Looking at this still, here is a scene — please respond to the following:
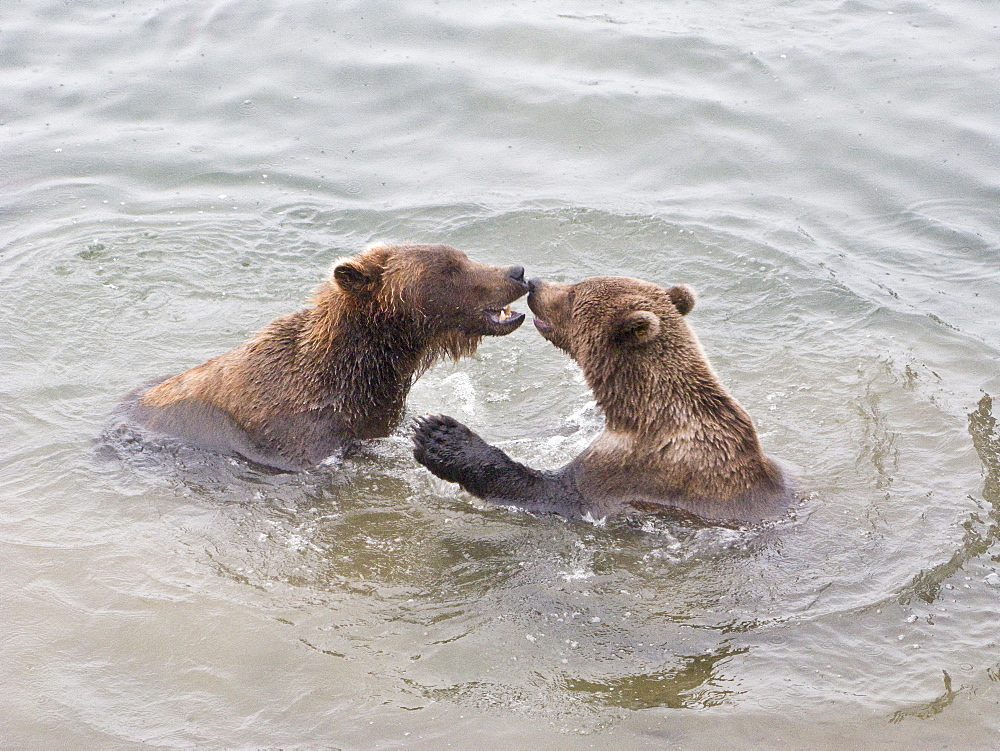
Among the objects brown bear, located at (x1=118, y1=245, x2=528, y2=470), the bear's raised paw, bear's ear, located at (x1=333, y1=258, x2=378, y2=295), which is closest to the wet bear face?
brown bear, located at (x1=118, y1=245, x2=528, y2=470)

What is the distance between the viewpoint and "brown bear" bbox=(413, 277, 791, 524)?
644 centimetres

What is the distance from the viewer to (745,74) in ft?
42.7

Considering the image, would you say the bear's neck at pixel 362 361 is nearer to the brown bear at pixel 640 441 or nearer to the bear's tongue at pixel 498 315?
the bear's tongue at pixel 498 315

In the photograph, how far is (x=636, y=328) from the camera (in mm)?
6371

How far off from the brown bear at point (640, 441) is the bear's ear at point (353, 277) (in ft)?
3.18

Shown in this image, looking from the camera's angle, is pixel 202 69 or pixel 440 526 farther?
pixel 202 69

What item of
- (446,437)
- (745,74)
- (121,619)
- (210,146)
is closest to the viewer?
(121,619)

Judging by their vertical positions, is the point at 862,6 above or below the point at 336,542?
above

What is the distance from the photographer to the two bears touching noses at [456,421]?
21.2 ft

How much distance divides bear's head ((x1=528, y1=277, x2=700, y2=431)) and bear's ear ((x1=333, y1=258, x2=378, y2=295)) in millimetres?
1283

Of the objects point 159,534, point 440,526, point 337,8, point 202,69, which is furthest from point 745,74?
point 159,534

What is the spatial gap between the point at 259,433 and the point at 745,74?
8409 mm

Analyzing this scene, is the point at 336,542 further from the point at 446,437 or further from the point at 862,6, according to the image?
the point at 862,6

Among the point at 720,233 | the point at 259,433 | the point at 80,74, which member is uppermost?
the point at 80,74
